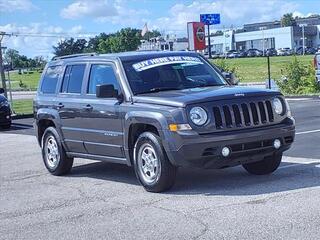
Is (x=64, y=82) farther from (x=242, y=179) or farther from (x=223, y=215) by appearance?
(x=223, y=215)

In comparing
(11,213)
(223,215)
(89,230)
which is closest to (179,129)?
(223,215)

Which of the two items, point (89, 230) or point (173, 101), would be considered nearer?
point (89, 230)

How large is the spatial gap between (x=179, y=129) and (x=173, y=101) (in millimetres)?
401

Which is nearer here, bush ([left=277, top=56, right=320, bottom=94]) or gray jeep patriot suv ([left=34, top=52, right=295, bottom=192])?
gray jeep patriot suv ([left=34, top=52, right=295, bottom=192])

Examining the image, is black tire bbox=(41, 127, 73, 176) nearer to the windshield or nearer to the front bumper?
the windshield

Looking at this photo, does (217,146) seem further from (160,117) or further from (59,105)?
(59,105)

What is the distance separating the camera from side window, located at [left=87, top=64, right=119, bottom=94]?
8539mm

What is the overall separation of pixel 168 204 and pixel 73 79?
3336 mm

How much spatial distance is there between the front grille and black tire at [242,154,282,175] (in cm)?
72

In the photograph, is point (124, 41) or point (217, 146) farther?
point (124, 41)

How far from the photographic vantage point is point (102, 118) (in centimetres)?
848

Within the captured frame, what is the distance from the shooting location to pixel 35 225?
6492 mm

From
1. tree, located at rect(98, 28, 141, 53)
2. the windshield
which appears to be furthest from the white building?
tree, located at rect(98, 28, 141, 53)

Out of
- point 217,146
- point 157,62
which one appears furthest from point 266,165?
point 157,62
